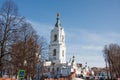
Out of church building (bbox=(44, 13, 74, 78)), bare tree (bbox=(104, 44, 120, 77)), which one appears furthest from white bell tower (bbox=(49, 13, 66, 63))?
bare tree (bbox=(104, 44, 120, 77))

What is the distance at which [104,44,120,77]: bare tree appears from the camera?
6966cm

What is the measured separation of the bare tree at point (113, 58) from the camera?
6966cm

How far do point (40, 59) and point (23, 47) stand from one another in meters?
6.78

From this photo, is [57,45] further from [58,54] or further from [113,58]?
[113,58]

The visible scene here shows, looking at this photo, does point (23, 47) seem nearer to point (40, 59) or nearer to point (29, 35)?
point (29, 35)

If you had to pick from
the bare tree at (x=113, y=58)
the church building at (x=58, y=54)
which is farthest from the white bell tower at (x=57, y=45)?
the bare tree at (x=113, y=58)

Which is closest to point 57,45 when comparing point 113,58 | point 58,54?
point 58,54

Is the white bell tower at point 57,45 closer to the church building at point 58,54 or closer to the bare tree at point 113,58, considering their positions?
the church building at point 58,54

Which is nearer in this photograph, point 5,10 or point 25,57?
point 5,10

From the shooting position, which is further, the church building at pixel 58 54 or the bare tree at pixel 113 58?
the church building at pixel 58 54

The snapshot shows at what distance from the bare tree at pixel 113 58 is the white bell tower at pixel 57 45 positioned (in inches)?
1907

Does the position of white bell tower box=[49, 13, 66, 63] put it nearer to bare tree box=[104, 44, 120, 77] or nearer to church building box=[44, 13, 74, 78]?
church building box=[44, 13, 74, 78]

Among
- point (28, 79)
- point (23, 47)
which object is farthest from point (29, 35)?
point (28, 79)

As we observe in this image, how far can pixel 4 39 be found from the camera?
31172mm
